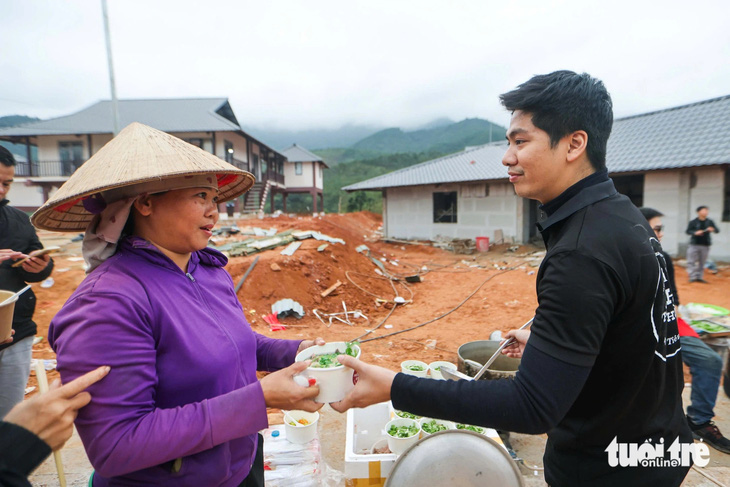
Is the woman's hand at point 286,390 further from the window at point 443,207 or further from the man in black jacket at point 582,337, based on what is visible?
the window at point 443,207

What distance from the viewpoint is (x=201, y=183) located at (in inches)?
62.9

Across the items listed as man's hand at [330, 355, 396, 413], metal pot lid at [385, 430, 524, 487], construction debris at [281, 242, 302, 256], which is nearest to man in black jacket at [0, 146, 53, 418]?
man's hand at [330, 355, 396, 413]

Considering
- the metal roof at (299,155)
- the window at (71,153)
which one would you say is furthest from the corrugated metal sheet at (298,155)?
the window at (71,153)

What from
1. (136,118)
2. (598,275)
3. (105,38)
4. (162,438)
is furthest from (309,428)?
(136,118)

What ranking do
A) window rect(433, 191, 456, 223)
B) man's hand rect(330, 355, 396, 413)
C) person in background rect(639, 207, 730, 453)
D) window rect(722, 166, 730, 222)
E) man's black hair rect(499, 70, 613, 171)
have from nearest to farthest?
man's black hair rect(499, 70, 613, 171) < man's hand rect(330, 355, 396, 413) < person in background rect(639, 207, 730, 453) < window rect(722, 166, 730, 222) < window rect(433, 191, 456, 223)

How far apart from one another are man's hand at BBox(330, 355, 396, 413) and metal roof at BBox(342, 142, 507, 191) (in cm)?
1545

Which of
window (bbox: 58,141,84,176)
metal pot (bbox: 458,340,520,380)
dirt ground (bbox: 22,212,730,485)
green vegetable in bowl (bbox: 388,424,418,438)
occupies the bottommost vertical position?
dirt ground (bbox: 22,212,730,485)

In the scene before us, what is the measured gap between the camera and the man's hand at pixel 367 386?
4.92ft

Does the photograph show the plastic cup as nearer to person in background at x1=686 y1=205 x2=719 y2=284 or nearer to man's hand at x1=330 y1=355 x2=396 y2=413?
man's hand at x1=330 y1=355 x2=396 y2=413

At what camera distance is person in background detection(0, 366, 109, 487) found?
3.44ft

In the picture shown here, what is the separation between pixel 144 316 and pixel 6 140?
1197 inches

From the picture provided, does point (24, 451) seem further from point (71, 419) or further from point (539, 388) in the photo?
point (539, 388)

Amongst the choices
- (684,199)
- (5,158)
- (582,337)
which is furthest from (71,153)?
(684,199)

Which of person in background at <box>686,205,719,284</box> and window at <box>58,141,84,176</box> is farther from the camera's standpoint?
window at <box>58,141,84,176</box>
